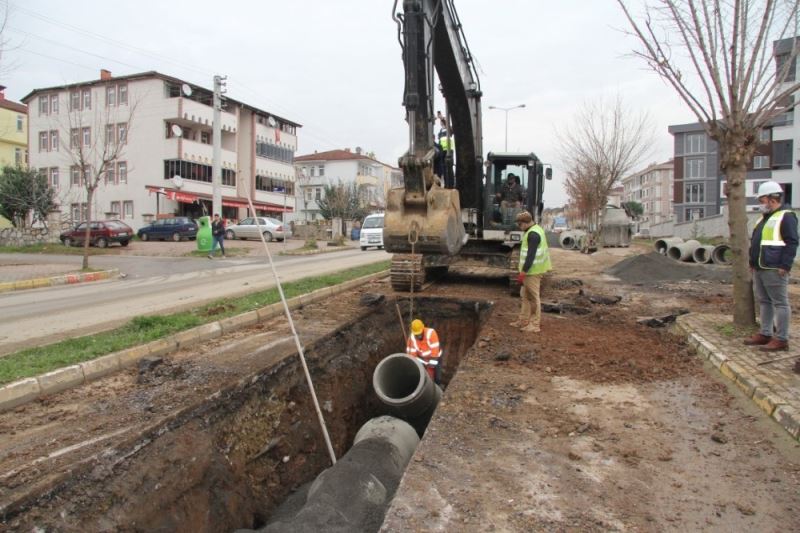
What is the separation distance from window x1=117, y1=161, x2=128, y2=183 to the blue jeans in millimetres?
43005

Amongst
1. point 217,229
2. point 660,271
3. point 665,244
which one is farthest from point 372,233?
point 660,271

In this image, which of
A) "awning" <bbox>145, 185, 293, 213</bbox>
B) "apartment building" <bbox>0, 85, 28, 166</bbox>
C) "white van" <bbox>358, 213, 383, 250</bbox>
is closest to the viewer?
"white van" <bbox>358, 213, 383, 250</bbox>

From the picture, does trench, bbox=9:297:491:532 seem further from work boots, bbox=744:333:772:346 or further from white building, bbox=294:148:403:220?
white building, bbox=294:148:403:220

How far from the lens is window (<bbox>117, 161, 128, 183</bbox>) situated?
41.4 m

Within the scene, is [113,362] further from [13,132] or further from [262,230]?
[13,132]

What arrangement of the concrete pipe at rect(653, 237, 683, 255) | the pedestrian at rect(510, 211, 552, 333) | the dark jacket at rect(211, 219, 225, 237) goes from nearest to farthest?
1. the pedestrian at rect(510, 211, 552, 333)
2. the concrete pipe at rect(653, 237, 683, 255)
3. the dark jacket at rect(211, 219, 225, 237)

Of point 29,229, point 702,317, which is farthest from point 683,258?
point 29,229

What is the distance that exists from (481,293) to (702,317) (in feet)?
13.6

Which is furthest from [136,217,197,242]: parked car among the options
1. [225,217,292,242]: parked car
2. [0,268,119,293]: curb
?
[0,268,119,293]: curb

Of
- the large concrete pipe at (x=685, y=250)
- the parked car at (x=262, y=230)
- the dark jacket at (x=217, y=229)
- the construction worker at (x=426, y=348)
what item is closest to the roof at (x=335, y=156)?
the parked car at (x=262, y=230)

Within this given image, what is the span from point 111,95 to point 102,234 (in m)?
19.0

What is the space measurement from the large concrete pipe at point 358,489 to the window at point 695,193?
65.5 metres

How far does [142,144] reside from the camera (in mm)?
40812

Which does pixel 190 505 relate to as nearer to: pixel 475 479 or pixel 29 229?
pixel 475 479
